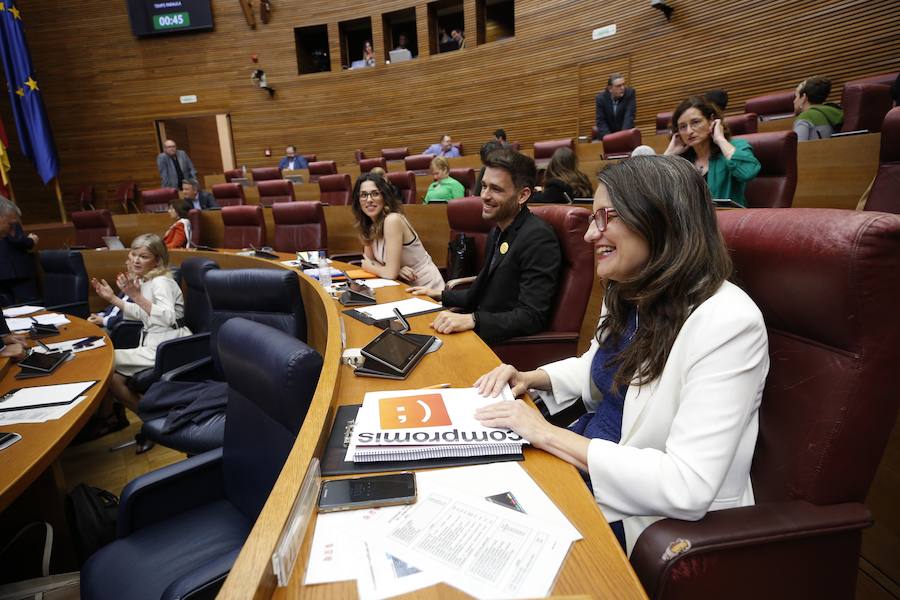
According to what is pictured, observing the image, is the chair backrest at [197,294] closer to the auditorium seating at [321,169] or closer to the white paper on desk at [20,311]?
the white paper on desk at [20,311]

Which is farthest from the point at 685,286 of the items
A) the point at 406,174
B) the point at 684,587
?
the point at 406,174

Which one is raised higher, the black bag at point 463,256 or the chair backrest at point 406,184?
the chair backrest at point 406,184

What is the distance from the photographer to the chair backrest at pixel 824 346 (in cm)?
75

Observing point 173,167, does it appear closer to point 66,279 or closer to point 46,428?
point 66,279

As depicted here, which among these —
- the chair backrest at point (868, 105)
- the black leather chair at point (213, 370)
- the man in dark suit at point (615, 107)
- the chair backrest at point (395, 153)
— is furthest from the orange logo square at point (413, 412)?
the chair backrest at point (395, 153)

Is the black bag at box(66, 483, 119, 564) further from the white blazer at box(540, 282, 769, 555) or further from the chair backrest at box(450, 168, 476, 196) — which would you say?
the chair backrest at box(450, 168, 476, 196)

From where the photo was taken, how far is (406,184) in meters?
5.49

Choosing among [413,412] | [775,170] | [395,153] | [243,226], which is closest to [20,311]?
[243,226]

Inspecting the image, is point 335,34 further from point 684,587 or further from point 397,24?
point 684,587

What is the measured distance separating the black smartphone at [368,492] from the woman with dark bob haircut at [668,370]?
0.25 metres

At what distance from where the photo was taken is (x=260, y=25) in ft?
31.4

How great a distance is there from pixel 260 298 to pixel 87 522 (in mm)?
992

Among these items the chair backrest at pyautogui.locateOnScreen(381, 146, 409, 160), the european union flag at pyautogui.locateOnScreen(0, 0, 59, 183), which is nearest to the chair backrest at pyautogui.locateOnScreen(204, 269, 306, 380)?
the chair backrest at pyautogui.locateOnScreen(381, 146, 409, 160)

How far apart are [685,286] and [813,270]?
20 cm
